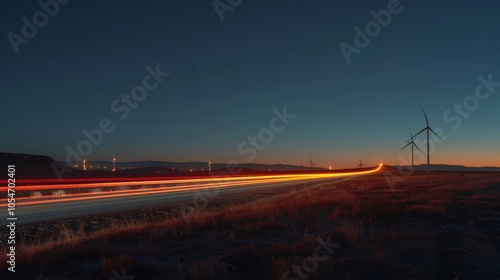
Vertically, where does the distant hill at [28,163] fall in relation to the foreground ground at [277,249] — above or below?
above

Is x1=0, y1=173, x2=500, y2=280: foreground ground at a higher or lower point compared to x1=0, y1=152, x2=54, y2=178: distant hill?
lower

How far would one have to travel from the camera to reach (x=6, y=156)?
322ft

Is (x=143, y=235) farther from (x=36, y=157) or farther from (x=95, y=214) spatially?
(x=36, y=157)

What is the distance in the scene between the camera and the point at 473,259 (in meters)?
9.14

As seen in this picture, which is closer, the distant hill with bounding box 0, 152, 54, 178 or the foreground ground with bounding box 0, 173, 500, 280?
the foreground ground with bounding box 0, 173, 500, 280

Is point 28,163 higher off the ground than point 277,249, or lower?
higher

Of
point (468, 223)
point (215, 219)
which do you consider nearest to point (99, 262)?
point (215, 219)

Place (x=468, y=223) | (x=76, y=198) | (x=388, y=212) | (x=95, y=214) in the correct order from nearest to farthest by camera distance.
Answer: (x=468, y=223) < (x=388, y=212) < (x=95, y=214) < (x=76, y=198)

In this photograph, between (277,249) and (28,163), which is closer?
(277,249)

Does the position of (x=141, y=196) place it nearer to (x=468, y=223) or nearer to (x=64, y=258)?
(x=64, y=258)

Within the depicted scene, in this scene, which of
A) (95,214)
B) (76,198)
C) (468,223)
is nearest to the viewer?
(468,223)

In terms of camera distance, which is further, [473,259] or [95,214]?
[95,214]

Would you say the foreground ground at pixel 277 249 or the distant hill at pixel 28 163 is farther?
the distant hill at pixel 28 163

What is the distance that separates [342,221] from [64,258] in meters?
9.48
